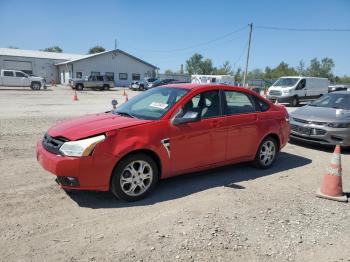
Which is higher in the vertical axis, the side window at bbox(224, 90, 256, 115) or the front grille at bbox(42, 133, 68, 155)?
the side window at bbox(224, 90, 256, 115)

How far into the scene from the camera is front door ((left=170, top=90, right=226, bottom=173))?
15.7ft

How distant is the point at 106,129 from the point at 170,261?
73.4 inches

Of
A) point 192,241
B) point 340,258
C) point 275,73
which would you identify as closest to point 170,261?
point 192,241

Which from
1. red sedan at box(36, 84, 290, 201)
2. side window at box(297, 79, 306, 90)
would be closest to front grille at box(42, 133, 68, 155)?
red sedan at box(36, 84, 290, 201)

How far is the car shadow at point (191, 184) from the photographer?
4.49 m

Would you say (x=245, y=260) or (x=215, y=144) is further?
(x=215, y=144)

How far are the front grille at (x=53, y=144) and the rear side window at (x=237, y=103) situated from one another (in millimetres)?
2633

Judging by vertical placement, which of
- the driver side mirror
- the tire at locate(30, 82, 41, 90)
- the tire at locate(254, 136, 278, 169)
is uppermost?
the driver side mirror

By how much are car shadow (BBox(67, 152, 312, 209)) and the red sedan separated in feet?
0.58

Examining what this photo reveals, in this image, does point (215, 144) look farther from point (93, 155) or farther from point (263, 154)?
point (93, 155)

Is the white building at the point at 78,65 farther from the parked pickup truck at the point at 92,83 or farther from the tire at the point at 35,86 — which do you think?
the tire at the point at 35,86

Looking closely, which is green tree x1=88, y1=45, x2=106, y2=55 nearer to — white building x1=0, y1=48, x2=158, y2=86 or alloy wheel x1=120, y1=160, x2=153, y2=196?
white building x1=0, y1=48, x2=158, y2=86

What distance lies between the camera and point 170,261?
3.18 metres

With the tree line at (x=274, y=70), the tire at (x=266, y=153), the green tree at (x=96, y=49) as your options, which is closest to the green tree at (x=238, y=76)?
the tree line at (x=274, y=70)
